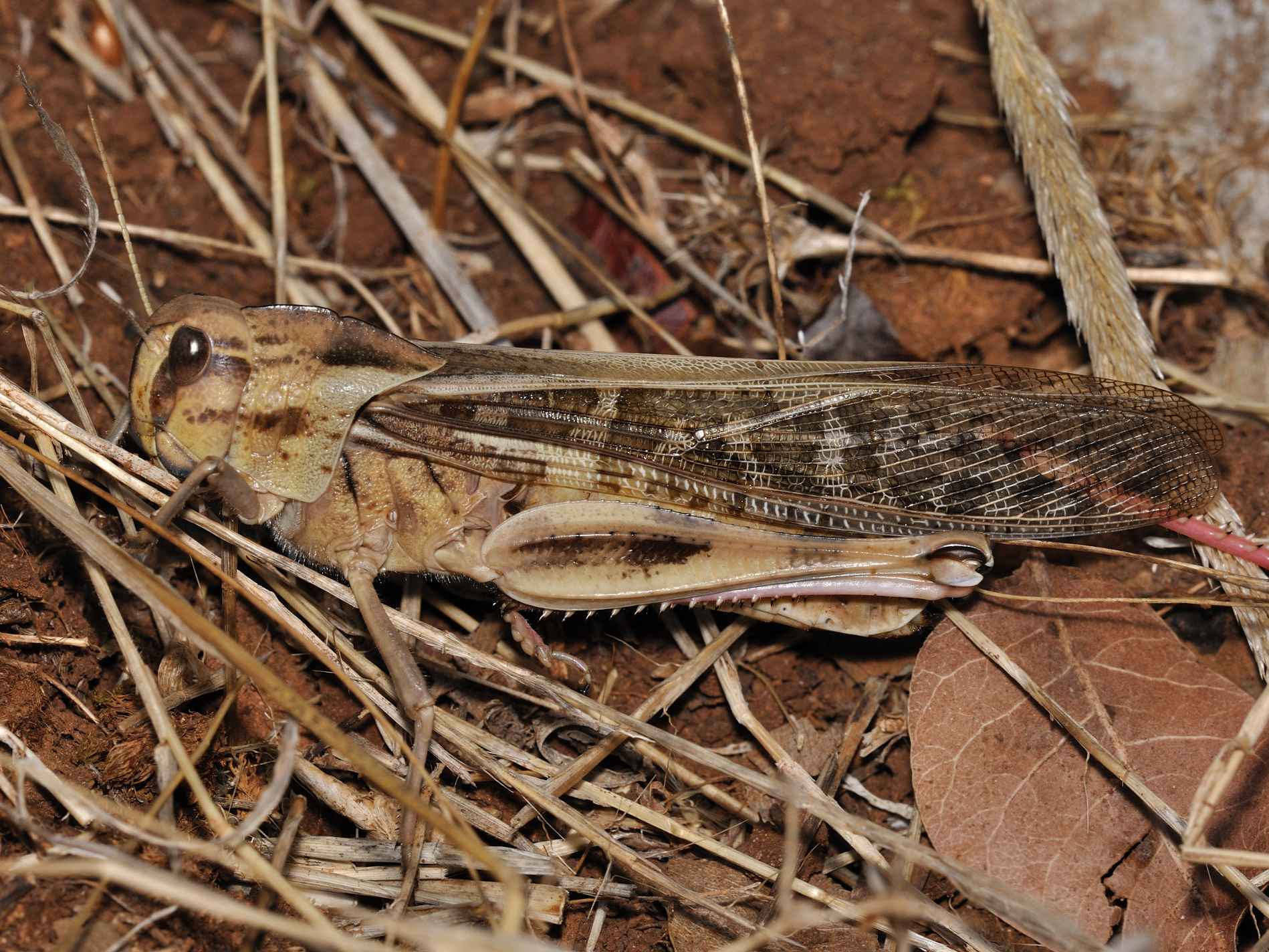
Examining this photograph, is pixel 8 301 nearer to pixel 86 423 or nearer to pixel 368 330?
pixel 86 423

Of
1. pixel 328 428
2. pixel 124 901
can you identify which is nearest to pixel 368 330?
pixel 328 428

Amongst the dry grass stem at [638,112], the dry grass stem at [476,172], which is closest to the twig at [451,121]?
the dry grass stem at [476,172]

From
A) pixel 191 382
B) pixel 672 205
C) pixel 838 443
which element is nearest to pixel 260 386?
pixel 191 382

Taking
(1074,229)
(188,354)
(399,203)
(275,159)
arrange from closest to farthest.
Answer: (188,354)
(1074,229)
(275,159)
(399,203)

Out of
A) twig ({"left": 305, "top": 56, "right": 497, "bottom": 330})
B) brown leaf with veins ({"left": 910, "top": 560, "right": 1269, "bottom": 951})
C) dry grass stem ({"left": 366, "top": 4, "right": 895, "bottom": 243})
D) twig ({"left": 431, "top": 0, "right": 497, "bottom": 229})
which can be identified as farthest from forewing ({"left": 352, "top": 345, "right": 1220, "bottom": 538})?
twig ({"left": 431, "top": 0, "right": 497, "bottom": 229})

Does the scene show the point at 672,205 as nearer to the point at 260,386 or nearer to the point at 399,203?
the point at 399,203

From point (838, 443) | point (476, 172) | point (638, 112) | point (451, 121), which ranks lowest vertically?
point (838, 443)

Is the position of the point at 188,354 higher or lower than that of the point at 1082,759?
higher
